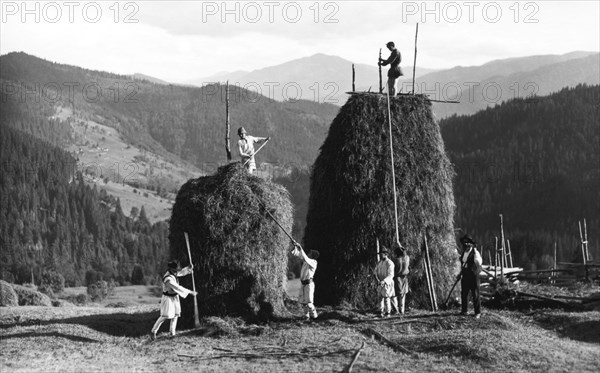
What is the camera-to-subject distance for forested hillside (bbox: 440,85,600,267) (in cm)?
15138

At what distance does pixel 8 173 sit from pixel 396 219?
6864 inches

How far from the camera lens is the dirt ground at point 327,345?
15.0 meters

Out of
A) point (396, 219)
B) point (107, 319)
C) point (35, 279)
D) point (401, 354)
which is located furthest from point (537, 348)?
point (35, 279)

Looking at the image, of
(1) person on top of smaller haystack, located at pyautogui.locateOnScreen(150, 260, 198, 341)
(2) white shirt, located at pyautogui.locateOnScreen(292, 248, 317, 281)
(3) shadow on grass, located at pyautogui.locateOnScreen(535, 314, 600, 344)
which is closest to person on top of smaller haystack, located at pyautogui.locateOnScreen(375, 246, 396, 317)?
(2) white shirt, located at pyautogui.locateOnScreen(292, 248, 317, 281)

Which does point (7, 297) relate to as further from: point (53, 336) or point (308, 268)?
point (308, 268)

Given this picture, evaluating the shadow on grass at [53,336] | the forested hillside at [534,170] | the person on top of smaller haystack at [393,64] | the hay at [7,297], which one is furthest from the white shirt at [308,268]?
the forested hillside at [534,170]

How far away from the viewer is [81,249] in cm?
16338

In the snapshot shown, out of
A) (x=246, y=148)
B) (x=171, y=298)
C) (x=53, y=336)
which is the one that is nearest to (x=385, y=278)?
(x=171, y=298)

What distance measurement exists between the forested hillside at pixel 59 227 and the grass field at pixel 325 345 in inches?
5015

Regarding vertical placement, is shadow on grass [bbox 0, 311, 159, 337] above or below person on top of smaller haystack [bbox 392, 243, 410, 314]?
below

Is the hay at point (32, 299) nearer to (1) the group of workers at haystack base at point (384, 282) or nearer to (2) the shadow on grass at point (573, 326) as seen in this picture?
(1) the group of workers at haystack base at point (384, 282)

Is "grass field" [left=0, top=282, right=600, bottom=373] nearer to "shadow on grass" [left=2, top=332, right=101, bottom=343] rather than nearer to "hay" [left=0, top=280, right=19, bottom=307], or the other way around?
"shadow on grass" [left=2, top=332, right=101, bottom=343]

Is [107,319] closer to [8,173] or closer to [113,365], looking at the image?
[113,365]

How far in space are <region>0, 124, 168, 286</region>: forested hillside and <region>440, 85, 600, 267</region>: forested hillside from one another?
67165 millimetres
